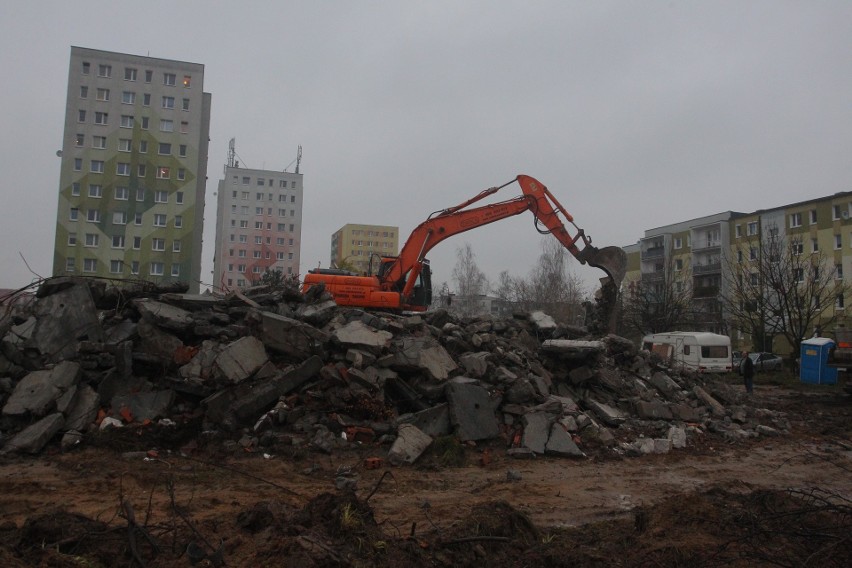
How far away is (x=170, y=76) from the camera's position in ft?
157

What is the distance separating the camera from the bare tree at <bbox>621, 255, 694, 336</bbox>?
32.9 meters

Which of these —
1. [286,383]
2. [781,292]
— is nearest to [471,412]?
[286,383]

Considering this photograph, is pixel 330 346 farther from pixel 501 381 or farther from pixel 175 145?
pixel 175 145

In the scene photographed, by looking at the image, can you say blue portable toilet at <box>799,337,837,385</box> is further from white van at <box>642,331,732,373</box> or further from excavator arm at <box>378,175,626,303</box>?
excavator arm at <box>378,175,626,303</box>

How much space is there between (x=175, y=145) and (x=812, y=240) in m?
50.2

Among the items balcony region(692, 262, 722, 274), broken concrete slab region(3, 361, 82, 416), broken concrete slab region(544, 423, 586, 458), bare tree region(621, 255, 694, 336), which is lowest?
broken concrete slab region(544, 423, 586, 458)

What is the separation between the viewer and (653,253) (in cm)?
5784

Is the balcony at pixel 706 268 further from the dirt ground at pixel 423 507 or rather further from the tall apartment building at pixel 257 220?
the tall apartment building at pixel 257 220

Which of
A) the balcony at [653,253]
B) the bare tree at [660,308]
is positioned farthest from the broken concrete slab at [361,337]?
the balcony at [653,253]

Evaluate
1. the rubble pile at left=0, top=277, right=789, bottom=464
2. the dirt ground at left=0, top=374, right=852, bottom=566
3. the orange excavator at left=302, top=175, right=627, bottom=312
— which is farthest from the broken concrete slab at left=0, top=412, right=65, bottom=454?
the orange excavator at left=302, top=175, right=627, bottom=312

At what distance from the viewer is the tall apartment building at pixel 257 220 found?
74062 millimetres

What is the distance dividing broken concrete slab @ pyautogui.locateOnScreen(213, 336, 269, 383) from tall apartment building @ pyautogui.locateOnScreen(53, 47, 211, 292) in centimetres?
3918

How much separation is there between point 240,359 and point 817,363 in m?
19.5

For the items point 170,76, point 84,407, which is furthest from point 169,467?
point 170,76
